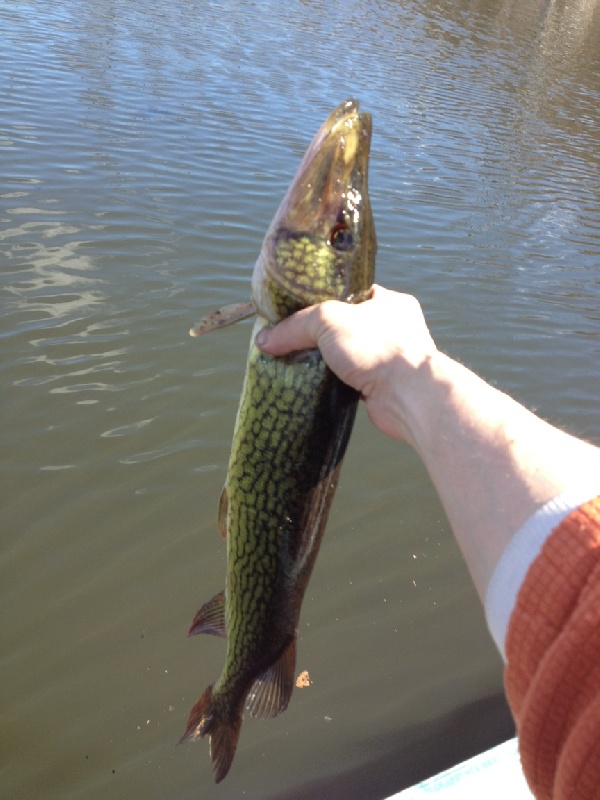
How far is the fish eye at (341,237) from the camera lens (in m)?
2.23

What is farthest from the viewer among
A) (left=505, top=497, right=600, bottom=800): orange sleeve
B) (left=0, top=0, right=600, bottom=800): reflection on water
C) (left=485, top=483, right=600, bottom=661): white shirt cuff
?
(left=0, top=0, right=600, bottom=800): reflection on water

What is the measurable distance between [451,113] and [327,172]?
1206 centimetres

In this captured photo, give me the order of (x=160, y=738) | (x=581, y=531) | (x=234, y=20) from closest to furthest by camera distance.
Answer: (x=581, y=531) < (x=160, y=738) < (x=234, y=20)

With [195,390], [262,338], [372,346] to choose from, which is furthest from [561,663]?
[195,390]

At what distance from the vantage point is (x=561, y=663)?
3.63 ft

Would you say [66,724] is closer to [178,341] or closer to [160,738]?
[160,738]

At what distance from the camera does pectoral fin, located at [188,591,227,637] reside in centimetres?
254

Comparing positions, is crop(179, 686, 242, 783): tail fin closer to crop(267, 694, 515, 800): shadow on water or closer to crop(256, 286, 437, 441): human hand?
crop(267, 694, 515, 800): shadow on water

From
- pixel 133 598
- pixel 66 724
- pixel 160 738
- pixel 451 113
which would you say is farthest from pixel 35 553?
pixel 451 113

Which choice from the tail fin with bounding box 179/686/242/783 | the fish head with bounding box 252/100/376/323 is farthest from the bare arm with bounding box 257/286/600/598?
the tail fin with bounding box 179/686/242/783

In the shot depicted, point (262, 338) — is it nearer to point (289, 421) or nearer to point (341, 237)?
point (289, 421)

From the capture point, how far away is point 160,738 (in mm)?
3338

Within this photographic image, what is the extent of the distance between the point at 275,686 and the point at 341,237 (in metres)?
1.45

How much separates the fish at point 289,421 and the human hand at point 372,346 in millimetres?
94
